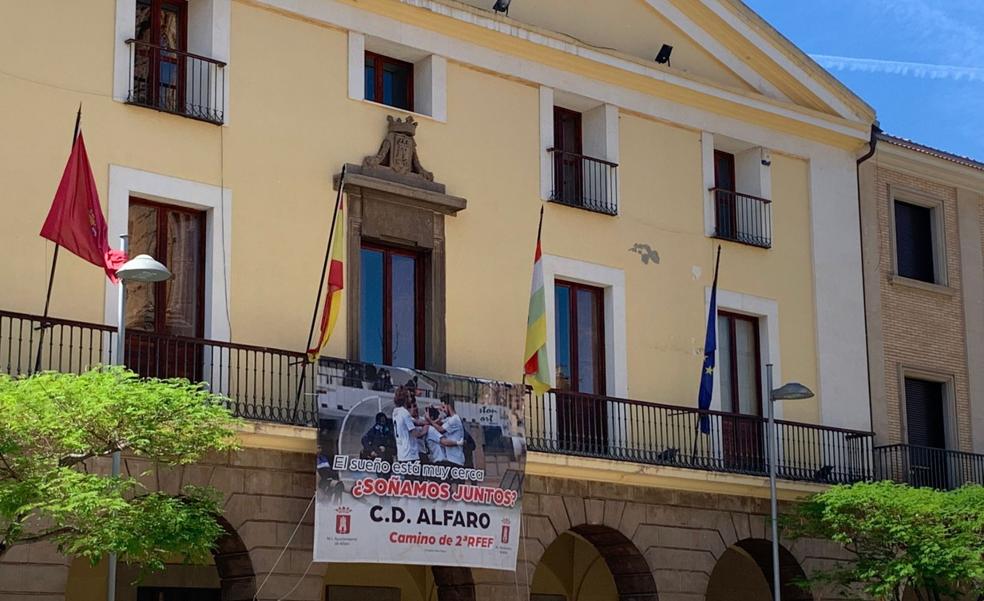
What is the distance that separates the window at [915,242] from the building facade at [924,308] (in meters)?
0.02

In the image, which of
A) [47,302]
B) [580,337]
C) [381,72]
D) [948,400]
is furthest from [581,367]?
[47,302]

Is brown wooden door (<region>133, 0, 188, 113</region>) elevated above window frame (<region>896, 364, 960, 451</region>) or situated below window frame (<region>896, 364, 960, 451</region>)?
above

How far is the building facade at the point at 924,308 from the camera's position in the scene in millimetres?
29969

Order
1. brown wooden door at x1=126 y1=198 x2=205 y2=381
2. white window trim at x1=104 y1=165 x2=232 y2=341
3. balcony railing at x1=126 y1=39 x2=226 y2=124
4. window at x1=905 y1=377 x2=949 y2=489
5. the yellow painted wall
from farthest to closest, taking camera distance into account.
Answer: window at x1=905 y1=377 x2=949 y2=489 → balcony railing at x1=126 y1=39 x2=226 y2=124 → white window trim at x1=104 y1=165 x2=232 y2=341 → brown wooden door at x1=126 y1=198 x2=205 y2=381 → the yellow painted wall

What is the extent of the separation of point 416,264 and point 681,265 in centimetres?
487

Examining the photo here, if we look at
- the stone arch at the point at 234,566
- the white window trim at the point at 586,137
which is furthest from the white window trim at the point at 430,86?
the stone arch at the point at 234,566

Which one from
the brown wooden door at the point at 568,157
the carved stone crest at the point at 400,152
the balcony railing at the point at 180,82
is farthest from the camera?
the brown wooden door at the point at 568,157

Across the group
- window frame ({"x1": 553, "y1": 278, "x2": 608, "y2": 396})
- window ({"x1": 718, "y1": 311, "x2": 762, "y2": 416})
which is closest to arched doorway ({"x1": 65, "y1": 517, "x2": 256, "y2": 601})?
window frame ({"x1": 553, "y1": 278, "x2": 608, "y2": 396})

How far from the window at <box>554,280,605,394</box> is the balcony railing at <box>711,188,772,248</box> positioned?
9.77 ft

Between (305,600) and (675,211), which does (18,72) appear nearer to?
(305,600)

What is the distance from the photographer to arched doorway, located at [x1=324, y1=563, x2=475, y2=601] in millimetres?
25228

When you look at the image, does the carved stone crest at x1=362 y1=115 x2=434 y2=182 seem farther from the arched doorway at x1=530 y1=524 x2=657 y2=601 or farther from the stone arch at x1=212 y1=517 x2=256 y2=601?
the arched doorway at x1=530 y1=524 x2=657 y2=601

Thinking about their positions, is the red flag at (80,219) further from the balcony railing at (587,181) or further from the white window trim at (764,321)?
the white window trim at (764,321)

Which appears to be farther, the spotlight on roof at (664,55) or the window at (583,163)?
the spotlight on roof at (664,55)
